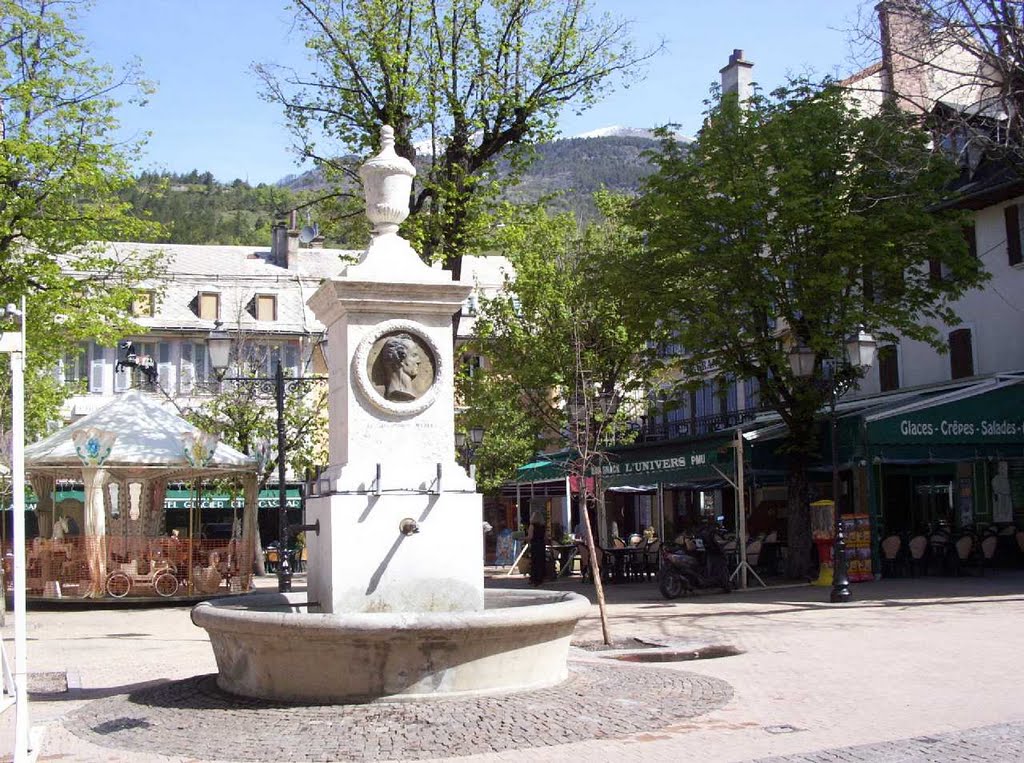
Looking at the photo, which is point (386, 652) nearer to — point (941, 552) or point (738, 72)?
Result: point (941, 552)

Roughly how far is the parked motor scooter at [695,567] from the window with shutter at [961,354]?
9.70 metres

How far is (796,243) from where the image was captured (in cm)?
2361

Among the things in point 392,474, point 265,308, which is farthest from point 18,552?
point 265,308

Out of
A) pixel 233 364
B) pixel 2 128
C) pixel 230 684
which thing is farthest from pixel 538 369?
pixel 230 684

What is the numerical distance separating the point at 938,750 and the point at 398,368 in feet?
16.2

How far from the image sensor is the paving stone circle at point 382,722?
24.1 ft

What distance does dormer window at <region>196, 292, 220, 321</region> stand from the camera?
5178cm

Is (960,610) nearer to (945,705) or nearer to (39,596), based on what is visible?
(945,705)

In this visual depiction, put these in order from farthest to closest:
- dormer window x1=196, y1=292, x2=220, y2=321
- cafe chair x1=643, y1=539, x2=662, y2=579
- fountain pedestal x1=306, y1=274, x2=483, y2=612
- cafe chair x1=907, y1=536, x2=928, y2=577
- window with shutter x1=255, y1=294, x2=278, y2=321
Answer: window with shutter x1=255, y1=294, x2=278, y2=321 → dormer window x1=196, y1=292, x2=220, y2=321 → cafe chair x1=643, y1=539, x2=662, y2=579 → cafe chair x1=907, y1=536, x2=928, y2=577 → fountain pedestal x1=306, y1=274, x2=483, y2=612

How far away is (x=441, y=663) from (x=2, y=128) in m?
15.7

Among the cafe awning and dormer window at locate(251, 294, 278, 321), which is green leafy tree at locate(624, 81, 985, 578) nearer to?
the cafe awning

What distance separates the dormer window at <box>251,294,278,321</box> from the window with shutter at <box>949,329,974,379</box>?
1217 inches

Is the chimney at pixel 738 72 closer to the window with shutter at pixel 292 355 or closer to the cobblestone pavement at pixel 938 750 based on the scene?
the window with shutter at pixel 292 355

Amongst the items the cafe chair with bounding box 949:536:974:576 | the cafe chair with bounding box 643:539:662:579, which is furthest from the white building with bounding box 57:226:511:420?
the cafe chair with bounding box 949:536:974:576
